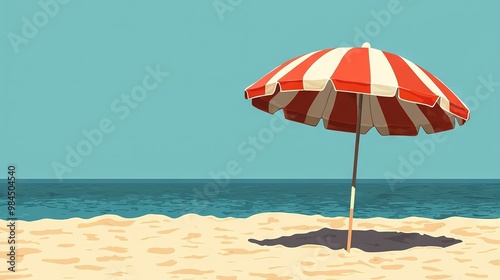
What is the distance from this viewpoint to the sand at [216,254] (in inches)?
226

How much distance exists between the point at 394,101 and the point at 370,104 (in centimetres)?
30

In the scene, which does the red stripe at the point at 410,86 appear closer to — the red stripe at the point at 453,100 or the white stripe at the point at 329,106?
the red stripe at the point at 453,100

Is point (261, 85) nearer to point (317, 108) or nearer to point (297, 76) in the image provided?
point (297, 76)

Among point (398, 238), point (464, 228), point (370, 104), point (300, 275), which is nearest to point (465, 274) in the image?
point (300, 275)

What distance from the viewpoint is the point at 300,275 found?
18.4 ft

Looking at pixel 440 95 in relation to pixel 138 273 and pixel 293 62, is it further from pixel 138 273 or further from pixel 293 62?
pixel 138 273

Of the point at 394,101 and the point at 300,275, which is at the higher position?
the point at 394,101

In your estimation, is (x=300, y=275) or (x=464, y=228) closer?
(x=300, y=275)

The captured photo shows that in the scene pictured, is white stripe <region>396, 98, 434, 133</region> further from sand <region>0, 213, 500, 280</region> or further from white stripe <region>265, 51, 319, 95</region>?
white stripe <region>265, 51, 319, 95</region>

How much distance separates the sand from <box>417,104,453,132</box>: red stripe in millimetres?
1397

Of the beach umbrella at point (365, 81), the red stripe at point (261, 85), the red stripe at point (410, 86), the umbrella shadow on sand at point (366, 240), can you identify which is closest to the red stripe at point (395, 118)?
the beach umbrella at point (365, 81)

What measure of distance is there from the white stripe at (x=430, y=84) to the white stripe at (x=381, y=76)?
0.31 metres

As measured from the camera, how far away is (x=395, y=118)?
A: 7.99 m

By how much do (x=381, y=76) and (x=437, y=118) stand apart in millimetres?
2213
